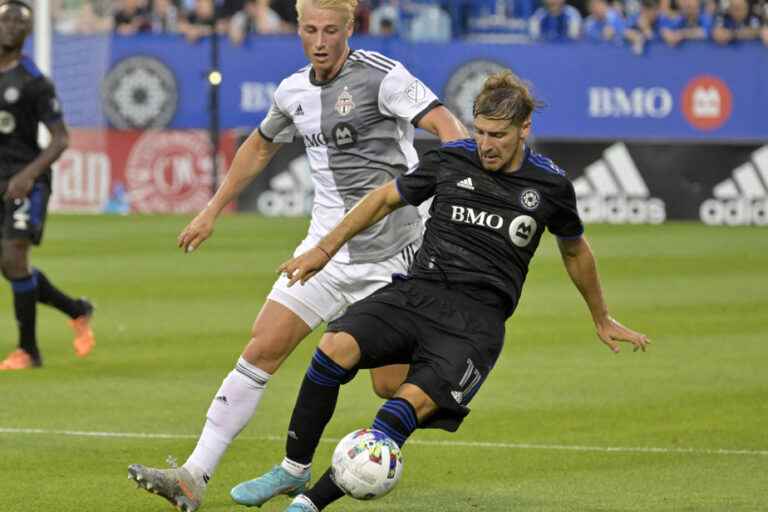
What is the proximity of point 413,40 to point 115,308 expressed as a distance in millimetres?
12542

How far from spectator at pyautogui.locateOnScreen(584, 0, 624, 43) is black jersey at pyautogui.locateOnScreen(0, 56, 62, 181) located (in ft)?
52.9

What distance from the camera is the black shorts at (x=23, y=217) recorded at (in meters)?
11.7

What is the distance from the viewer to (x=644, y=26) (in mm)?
26844

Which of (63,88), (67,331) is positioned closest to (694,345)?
(67,331)

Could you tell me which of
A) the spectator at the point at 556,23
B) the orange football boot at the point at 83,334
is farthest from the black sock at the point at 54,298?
the spectator at the point at 556,23

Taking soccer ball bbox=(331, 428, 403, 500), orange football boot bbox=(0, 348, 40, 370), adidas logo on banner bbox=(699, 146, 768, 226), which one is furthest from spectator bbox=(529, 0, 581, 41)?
soccer ball bbox=(331, 428, 403, 500)

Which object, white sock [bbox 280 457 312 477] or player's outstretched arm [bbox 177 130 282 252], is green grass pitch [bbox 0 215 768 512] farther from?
player's outstretched arm [bbox 177 130 282 252]

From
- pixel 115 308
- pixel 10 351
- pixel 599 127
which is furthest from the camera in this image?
pixel 599 127

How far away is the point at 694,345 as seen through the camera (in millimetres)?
13312

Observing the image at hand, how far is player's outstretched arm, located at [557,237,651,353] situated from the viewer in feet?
23.3

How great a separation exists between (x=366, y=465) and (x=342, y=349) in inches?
23.1

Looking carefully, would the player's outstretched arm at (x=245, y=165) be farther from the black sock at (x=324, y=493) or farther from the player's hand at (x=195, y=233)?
Answer: the black sock at (x=324, y=493)

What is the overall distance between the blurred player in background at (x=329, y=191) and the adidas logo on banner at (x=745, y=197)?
16464 millimetres

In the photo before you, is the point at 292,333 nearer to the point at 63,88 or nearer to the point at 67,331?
the point at 67,331
